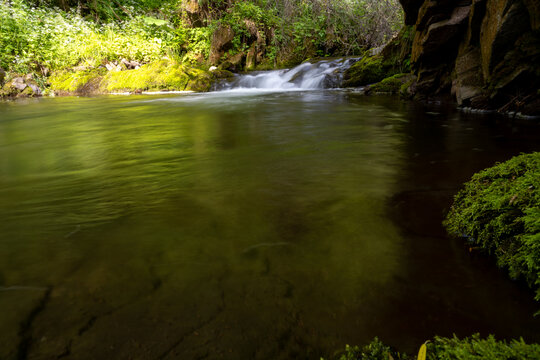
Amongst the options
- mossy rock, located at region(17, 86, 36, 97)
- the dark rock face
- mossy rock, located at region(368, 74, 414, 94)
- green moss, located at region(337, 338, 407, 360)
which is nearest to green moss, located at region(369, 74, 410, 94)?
mossy rock, located at region(368, 74, 414, 94)

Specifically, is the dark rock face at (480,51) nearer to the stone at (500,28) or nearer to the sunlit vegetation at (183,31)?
the stone at (500,28)

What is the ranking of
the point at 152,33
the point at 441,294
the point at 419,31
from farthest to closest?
the point at 152,33 → the point at 419,31 → the point at 441,294

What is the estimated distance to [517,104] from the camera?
18.9 feet

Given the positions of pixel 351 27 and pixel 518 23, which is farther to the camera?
pixel 351 27

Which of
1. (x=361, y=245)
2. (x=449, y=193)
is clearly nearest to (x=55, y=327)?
(x=361, y=245)

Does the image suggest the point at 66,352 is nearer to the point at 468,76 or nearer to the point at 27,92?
the point at 468,76

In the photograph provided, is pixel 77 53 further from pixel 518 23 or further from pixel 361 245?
pixel 361 245

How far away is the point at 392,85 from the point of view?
10453 millimetres

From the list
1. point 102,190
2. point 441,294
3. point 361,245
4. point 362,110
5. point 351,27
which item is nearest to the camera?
point 441,294

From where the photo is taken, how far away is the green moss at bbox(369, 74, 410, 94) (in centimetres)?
1037

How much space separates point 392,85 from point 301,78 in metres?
4.53

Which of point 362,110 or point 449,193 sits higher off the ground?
point 362,110

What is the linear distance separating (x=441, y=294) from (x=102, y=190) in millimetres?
2528

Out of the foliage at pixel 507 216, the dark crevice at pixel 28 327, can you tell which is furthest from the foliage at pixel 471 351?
the dark crevice at pixel 28 327
